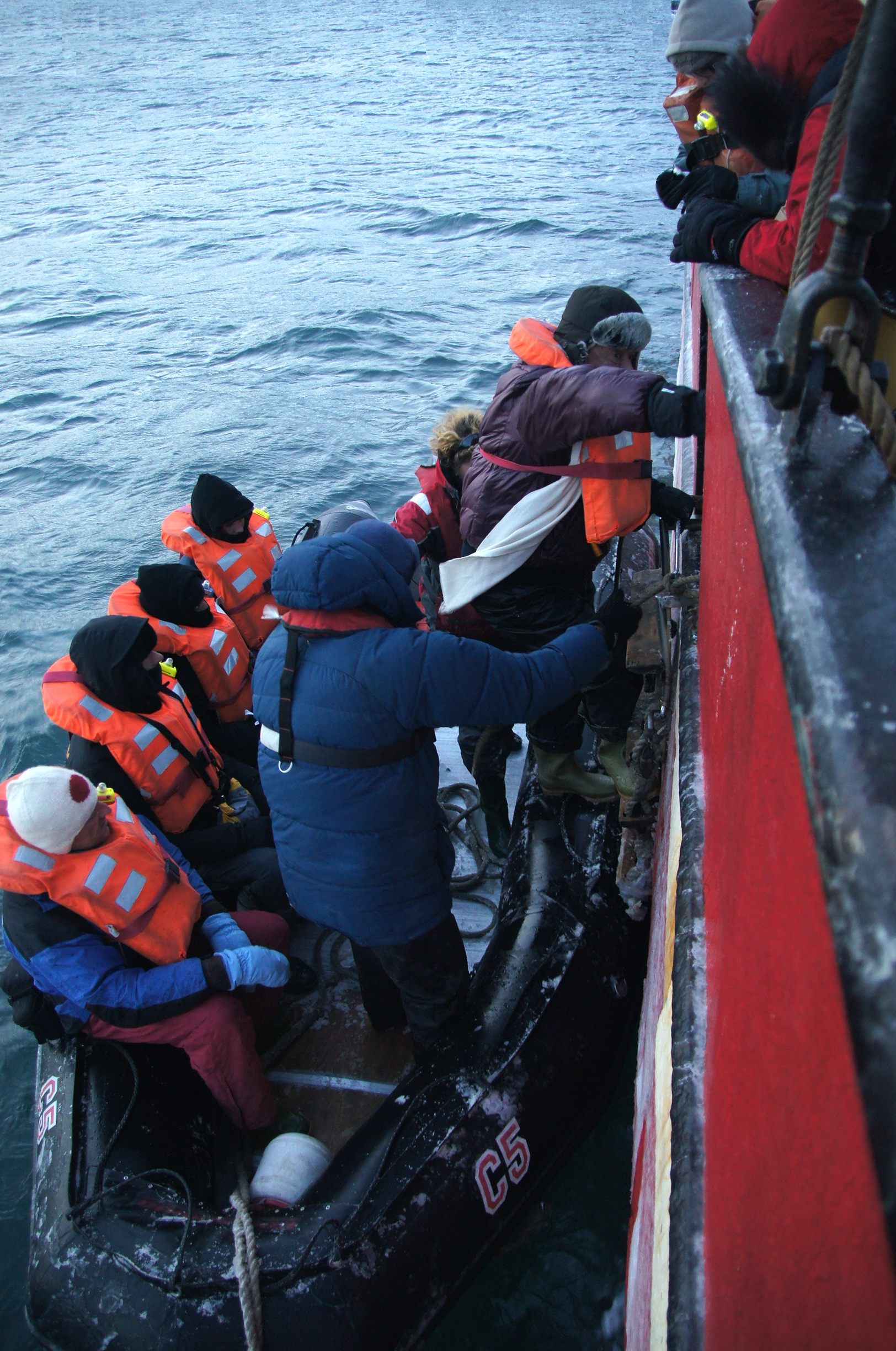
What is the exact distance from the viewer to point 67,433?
10266 mm

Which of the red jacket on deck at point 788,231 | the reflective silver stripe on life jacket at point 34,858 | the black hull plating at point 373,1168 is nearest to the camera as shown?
the red jacket on deck at point 788,231

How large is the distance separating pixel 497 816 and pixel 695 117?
2765 millimetres

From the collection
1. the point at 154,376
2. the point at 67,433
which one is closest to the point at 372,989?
the point at 67,433

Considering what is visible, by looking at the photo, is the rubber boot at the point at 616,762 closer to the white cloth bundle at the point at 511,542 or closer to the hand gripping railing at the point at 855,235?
the white cloth bundle at the point at 511,542

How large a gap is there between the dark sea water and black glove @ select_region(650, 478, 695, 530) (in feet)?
6.97

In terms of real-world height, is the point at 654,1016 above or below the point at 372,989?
above

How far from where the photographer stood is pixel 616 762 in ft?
11.4

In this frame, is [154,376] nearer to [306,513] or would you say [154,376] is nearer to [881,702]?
[306,513]

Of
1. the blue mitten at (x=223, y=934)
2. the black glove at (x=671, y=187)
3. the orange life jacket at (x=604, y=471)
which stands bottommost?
the blue mitten at (x=223, y=934)

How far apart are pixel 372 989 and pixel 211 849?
0.95m

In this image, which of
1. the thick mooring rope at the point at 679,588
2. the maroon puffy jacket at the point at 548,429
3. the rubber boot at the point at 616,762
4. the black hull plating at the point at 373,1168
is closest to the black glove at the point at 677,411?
the maroon puffy jacket at the point at 548,429

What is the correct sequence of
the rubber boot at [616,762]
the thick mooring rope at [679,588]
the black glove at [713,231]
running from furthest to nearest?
the rubber boot at [616,762], the thick mooring rope at [679,588], the black glove at [713,231]

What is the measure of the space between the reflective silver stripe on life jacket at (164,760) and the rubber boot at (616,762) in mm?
1681

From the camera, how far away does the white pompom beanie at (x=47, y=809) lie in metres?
2.68
